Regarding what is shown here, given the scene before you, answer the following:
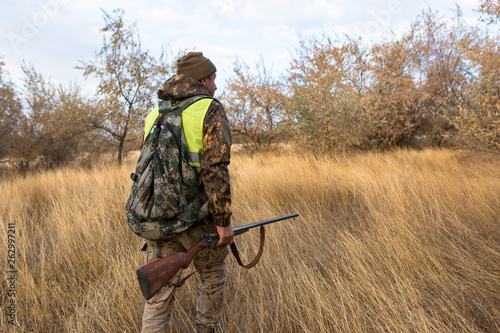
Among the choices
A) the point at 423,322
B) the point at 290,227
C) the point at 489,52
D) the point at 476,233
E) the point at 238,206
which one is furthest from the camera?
the point at 489,52

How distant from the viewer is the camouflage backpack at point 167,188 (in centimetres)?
150

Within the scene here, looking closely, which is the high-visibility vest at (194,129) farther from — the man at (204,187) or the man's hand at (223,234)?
the man's hand at (223,234)

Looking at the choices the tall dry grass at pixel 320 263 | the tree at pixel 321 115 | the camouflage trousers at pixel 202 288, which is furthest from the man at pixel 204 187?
the tree at pixel 321 115

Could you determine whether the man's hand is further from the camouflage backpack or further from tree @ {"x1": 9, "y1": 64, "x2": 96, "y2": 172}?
tree @ {"x1": 9, "y1": 64, "x2": 96, "y2": 172}

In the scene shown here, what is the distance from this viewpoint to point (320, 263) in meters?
2.61

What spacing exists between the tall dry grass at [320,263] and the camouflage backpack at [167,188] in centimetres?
90

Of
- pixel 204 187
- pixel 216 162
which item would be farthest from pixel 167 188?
pixel 216 162

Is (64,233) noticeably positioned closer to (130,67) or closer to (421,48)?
(130,67)

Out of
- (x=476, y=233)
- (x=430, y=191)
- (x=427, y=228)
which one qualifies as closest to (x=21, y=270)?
(x=427, y=228)

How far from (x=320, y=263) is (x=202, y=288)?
127 cm

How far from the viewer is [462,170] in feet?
17.3

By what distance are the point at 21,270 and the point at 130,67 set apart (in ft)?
24.3

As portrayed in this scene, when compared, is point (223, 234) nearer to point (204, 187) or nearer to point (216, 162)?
point (204, 187)

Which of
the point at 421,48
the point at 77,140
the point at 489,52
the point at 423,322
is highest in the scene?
the point at 421,48
